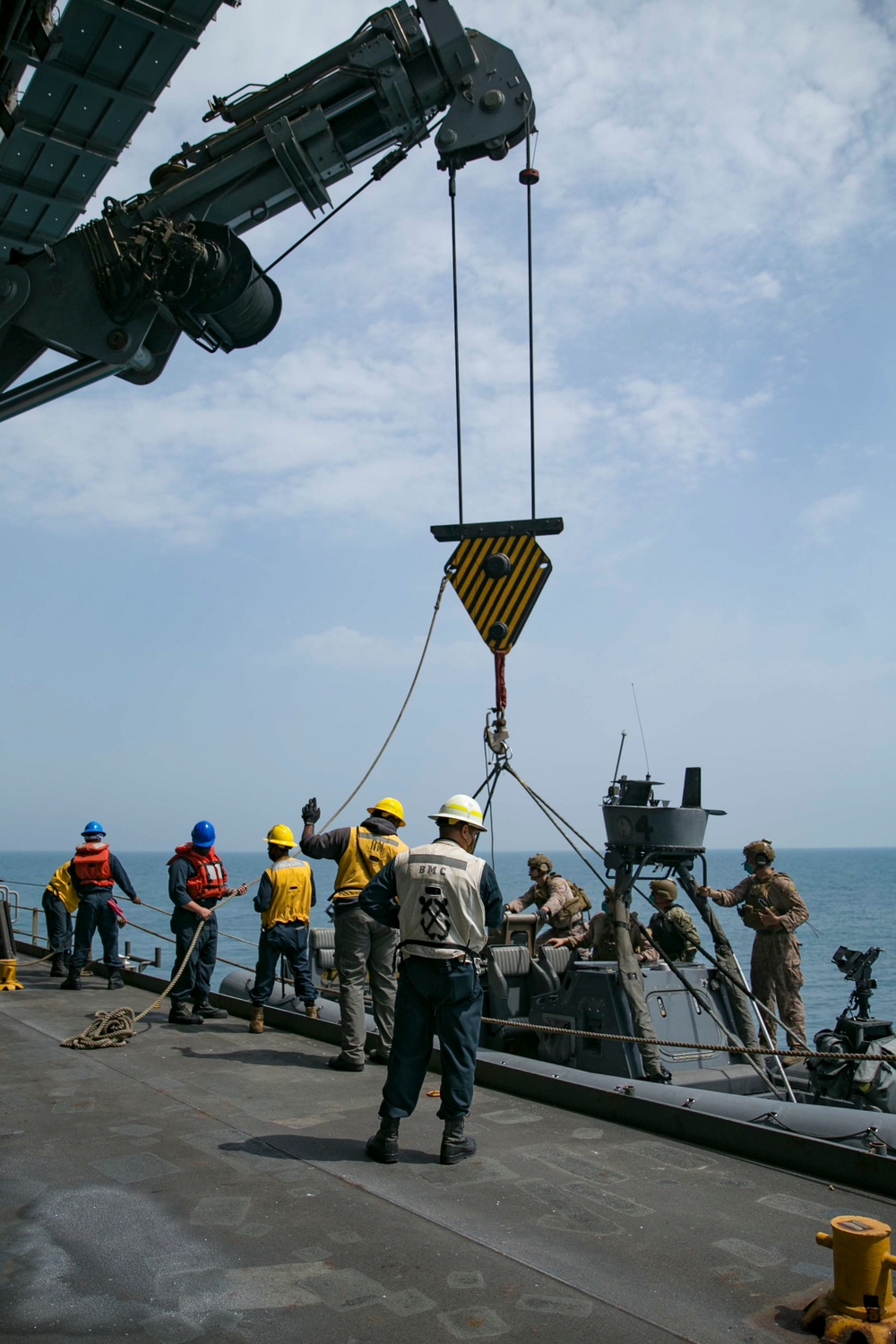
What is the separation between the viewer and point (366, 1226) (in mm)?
4309

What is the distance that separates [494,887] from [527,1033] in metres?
4.35

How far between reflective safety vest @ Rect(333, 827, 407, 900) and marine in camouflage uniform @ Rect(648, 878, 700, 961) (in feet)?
10.2

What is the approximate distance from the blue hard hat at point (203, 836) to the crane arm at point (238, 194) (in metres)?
4.00

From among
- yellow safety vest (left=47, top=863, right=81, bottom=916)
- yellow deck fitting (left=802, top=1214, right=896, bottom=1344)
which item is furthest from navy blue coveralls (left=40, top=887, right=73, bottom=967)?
yellow deck fitting (left=802, top=1214, right=896, bottom=1344)

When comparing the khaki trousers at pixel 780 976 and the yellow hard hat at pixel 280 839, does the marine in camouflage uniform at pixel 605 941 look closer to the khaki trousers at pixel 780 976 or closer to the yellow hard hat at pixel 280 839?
the khaki trousers at pixel 780 976

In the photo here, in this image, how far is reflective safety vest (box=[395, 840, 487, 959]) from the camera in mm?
5395

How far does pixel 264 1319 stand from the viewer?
136 inches

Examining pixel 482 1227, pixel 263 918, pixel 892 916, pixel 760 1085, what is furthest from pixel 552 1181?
pixel 892 916

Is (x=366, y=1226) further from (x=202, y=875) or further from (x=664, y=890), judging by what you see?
(x=664, y=890)

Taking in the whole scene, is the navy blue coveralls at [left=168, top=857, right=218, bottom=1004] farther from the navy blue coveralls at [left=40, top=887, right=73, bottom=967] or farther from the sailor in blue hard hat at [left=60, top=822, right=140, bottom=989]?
the navy blue coveralls at [left=40, top=887, right=73, bottom=967]

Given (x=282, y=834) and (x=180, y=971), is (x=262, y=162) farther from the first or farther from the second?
(x=180, y=971)

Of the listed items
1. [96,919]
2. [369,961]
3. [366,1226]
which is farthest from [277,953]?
[366,1226]

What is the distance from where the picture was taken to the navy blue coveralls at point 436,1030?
5312 mm


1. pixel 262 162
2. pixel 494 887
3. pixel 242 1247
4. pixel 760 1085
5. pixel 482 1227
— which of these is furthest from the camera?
pixel 760 1085
